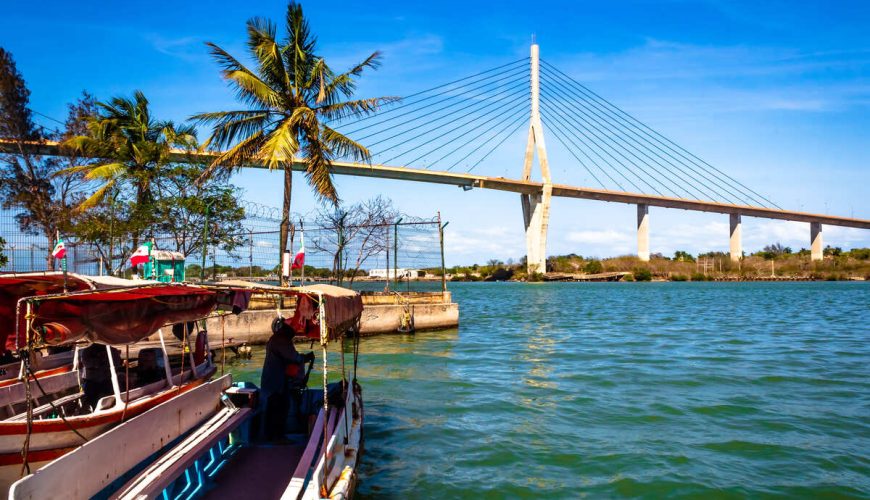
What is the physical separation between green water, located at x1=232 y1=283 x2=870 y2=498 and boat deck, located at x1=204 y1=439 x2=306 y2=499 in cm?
116

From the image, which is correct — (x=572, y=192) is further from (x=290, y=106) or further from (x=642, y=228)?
(x=290, y=106)

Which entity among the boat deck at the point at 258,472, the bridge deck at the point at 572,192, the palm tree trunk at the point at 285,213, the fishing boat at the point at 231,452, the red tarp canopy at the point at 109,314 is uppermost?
the bridge deck at the point at 572,192

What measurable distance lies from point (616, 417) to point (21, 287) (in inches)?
362

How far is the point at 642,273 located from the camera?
94.8 metres

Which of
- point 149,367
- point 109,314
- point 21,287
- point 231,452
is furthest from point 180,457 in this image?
point 149,367

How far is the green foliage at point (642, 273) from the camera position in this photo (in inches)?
3710

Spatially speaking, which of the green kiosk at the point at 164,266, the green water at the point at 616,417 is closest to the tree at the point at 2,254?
the green kiosk at the point at 164,266

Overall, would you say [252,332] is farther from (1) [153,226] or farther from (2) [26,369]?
(2) [26,369]

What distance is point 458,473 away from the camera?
8117mm

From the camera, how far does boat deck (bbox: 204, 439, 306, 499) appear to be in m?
6.07

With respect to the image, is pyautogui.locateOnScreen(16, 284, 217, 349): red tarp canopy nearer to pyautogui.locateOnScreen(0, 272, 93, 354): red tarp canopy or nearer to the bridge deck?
pyautogui.locateOnScreen(0, 272, 93, 354): red tarp canopy

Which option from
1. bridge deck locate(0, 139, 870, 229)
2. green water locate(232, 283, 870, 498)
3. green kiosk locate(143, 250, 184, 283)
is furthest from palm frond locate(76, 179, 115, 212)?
bridge deck locate(0, 139, 870, 229)

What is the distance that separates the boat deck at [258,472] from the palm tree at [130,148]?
16562 mm

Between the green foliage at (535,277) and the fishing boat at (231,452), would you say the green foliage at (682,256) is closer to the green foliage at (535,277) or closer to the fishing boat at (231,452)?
the green foliage at (535,277)
